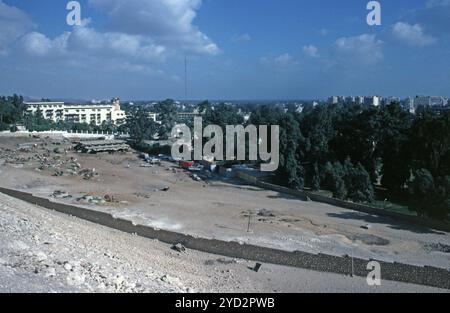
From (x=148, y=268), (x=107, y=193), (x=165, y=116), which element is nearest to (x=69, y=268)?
(x=148, y=268)

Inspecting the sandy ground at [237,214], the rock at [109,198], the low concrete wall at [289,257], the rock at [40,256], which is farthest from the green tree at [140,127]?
the rock at [40,256]

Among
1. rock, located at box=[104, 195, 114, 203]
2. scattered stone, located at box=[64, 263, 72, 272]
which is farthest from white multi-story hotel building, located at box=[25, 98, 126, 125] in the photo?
scattered stone, located at box=[64, 263, 72, 272]

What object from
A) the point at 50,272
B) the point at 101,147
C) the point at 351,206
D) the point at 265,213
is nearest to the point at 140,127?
the point at 101,147

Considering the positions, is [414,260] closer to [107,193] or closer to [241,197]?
[241,197]

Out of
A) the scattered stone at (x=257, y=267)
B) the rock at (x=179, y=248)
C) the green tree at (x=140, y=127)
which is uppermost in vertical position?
the green tree at (x=140, y=127)

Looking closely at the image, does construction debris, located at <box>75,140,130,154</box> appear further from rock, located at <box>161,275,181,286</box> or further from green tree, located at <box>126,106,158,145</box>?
rock, located at <box>161,275,181,286</box>

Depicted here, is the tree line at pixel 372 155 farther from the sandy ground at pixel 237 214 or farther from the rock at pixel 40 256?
the rock at pixel 40 256
